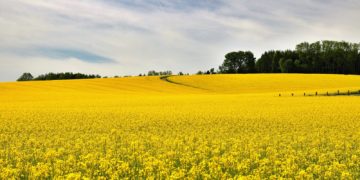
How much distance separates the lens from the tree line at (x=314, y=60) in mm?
126188

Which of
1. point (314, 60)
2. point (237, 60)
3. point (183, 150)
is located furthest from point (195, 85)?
point (237, 60)

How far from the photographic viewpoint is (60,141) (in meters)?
15.8

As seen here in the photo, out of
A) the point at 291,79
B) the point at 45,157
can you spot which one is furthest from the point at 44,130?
the point at 291,79

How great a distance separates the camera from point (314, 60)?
416 ft

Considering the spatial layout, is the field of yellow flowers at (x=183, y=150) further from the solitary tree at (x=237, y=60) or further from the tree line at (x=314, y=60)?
the solitary tree at (x=237, y=60)

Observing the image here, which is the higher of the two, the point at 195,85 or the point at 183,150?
the point at 183,150

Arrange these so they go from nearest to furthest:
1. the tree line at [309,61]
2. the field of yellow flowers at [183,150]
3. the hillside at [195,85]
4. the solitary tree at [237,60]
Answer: the field of yellow flowers at [183,150] < the hillside at [195,85] < the tree line at [309,61] < the solitary tree at [237,60]

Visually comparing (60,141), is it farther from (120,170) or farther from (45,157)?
(120,170)

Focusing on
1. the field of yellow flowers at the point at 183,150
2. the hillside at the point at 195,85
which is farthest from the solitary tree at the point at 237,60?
the field of yellow flowers at the point at 183,150

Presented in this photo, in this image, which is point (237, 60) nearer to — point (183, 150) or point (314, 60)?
point (314, 60)

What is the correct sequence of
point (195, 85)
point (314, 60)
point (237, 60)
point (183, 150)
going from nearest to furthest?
point (183, 150), point (195, 85), point (314, 60), point (237, 60)

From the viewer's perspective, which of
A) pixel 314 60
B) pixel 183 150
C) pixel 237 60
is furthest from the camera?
pixel 237 60

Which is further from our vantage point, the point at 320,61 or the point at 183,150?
the point at 320,61

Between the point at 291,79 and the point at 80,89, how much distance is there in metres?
39.5
